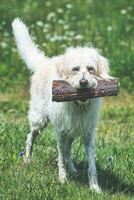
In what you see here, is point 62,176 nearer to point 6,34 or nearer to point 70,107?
point 70,107

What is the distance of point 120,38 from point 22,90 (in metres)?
2.56

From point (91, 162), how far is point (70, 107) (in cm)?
63

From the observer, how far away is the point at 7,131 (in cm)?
938

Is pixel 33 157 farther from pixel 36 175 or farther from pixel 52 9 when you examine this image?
pixel 52 9

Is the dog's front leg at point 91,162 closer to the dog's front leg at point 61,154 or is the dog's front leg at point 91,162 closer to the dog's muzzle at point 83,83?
the dog's front leg at point 61,154

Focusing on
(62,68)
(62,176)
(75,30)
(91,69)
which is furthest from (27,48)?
(75,30)

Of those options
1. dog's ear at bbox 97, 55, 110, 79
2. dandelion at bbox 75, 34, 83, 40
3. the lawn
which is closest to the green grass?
the lawn

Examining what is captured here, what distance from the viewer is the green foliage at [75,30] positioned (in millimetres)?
14578

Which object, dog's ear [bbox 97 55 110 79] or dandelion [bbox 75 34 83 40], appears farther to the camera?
dandelion [bbox 75 34 83 40]

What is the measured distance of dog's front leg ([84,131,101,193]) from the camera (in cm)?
804

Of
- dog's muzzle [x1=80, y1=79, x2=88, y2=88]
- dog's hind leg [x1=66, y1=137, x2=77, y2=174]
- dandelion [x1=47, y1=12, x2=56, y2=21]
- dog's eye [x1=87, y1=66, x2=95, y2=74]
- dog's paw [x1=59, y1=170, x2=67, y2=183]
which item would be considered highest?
dandelion [x1=47, y1=12, x2=56, y2=21]

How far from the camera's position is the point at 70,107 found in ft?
26.9

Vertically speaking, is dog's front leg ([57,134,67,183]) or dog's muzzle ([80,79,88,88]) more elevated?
dog's muzzle ([80,79,88,88])

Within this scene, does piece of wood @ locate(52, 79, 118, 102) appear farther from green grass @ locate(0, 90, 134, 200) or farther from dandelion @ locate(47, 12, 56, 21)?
dandelion @ locate(47, 12, 56, 21)
